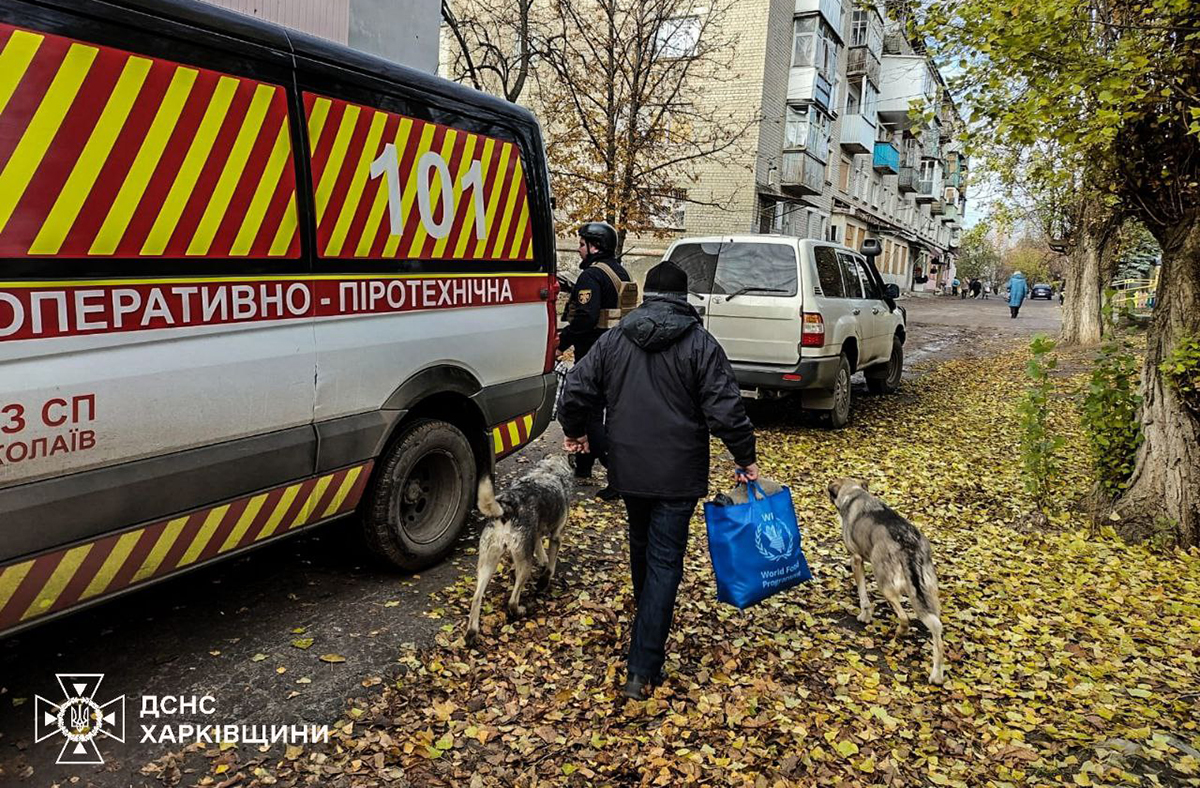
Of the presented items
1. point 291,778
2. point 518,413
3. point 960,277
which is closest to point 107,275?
point 291,778

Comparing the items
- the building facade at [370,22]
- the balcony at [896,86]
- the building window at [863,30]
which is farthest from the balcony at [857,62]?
the building facade at [370,22]

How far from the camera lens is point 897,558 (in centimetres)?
399

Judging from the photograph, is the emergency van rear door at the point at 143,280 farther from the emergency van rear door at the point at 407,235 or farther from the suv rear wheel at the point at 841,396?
the suv rear wheel at the point at 841,396

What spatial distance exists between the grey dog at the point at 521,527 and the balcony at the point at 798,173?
2365cm

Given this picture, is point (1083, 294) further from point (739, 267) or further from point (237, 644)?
point (237, 644)

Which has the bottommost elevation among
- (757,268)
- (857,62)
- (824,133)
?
(757,268)

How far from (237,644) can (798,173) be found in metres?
25.3

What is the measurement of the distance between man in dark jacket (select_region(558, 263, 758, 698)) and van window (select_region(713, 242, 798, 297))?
5146 millimetres

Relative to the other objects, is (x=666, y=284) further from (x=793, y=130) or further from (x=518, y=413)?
(x=793, y=130)

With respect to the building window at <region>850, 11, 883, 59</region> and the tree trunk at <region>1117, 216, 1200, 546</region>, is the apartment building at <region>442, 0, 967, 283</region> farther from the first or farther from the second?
the tree trunk at <region>1117, 216, 1200, 546</region>

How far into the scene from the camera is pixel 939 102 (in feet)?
25.0

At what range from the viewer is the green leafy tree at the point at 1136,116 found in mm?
5004

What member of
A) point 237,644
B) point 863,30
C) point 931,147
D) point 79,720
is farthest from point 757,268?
point 931,147

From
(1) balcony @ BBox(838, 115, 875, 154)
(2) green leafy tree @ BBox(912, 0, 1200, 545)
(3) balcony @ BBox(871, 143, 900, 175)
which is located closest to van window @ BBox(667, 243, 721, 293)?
(2) green leafy tree @ BBox(912, 0, 1200, 545)
